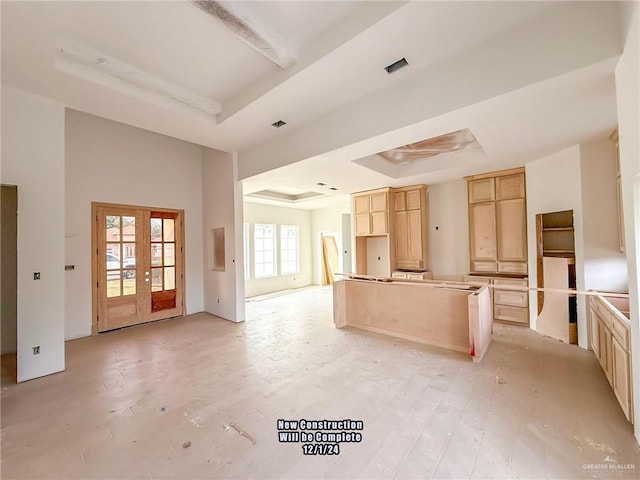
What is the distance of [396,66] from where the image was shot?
107 inches

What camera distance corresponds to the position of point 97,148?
15.9 ft

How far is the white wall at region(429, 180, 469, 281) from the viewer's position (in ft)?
19.0

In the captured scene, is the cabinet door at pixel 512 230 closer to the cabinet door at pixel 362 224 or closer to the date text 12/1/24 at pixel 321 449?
the cabinet door at pixel 362 224

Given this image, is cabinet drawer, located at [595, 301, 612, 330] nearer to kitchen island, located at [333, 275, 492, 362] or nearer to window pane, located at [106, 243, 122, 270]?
kitchen island, located at [333, 275, 492, 362]

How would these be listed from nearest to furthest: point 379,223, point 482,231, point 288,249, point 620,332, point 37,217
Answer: point 620,332
point 37,217
point 482,231
point 379,223
point 288,249

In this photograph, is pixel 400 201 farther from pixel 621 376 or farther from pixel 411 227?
pixel 621 376

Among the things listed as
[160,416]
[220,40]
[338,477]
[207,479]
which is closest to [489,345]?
[338,477]

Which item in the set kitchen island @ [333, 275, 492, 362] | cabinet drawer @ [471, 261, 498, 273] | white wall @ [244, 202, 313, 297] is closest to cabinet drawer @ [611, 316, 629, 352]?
kitchen island @ [333, 275, 492, 362]

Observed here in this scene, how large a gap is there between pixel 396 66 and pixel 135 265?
5576 millimetres

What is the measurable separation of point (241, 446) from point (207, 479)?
1.02ft

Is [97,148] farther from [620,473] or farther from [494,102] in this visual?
[620,473]

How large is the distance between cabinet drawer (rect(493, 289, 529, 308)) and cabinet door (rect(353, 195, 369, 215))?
10.7ft

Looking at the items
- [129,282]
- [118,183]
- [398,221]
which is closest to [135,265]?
[129,282]

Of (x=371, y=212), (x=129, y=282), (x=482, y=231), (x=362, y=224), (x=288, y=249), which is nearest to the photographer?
(x=129, y=282)
